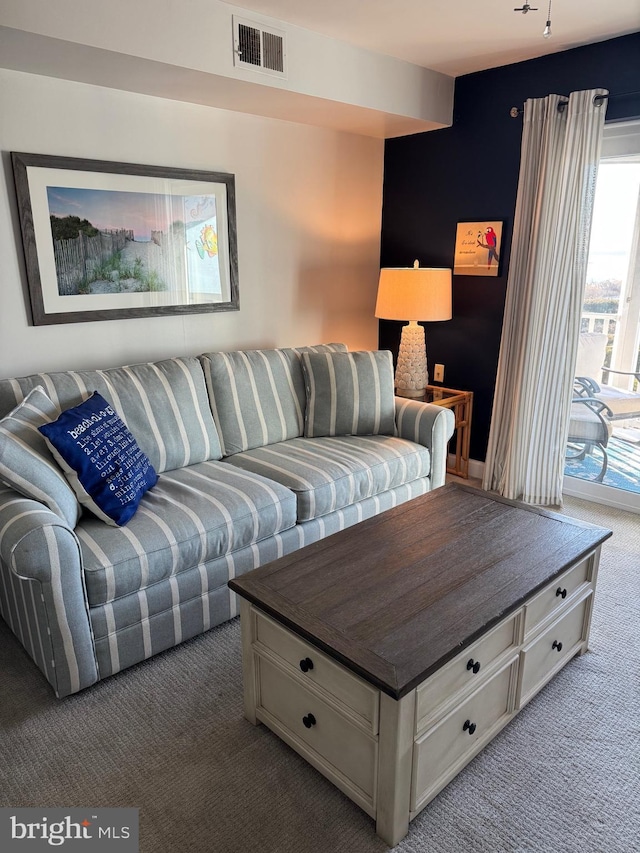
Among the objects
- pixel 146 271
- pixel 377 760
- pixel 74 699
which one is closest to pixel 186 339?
pixel 146 271

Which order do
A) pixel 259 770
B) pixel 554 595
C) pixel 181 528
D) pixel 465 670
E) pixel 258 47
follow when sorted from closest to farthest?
pixel 465 670, pixel 259 770, pixel 554 595, pixel 181 528, pixel 258 47

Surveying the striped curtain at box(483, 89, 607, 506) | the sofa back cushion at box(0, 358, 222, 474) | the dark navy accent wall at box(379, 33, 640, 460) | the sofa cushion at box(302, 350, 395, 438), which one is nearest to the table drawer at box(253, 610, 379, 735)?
the sofa back cushion at box(0, 358, 222, 474)

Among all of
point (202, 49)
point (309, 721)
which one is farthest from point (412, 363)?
point (309, 721)

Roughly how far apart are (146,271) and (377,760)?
2.46 m

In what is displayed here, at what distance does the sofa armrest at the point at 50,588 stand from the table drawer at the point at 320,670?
0.59m

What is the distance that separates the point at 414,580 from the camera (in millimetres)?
1809

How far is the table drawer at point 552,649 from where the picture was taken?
1.91 metres

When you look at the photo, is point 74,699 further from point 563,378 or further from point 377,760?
point 563,378

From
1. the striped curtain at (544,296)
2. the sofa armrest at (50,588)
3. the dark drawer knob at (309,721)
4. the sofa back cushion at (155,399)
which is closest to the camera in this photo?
the dark drawer knob at (309,721)

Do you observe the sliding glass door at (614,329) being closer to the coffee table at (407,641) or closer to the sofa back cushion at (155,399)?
the coffee table at (407,641)

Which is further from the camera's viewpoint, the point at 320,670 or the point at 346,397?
the point at 346,397

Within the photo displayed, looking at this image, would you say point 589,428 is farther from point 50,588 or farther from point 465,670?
point 50,588

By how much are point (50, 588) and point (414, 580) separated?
111 centimetres

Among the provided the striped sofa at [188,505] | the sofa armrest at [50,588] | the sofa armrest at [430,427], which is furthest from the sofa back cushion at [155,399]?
the sofa armrest at [430,427]
